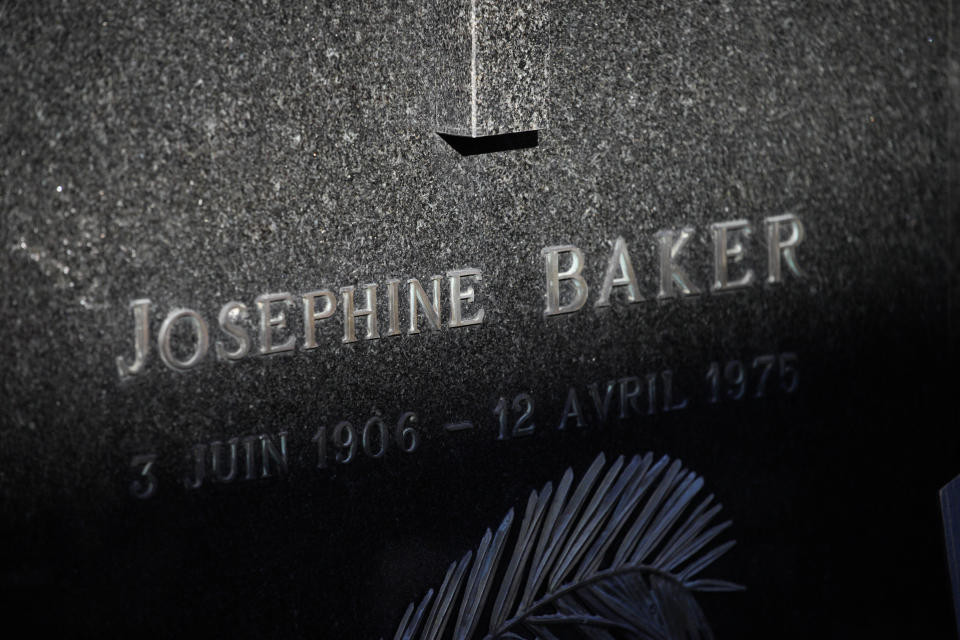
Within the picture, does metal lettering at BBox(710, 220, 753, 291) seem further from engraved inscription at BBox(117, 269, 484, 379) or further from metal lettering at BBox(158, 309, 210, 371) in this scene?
metal lettering at BBox(158, 309, 210, 371)

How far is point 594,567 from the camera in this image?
7.46ft

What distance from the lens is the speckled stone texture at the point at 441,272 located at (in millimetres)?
1863

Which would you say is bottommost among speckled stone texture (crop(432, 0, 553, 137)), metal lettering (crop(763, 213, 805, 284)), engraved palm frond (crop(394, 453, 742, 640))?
engraved palm frond (crop(394, 453, 742, 640))

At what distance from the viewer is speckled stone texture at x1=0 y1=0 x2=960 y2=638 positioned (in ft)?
6.11

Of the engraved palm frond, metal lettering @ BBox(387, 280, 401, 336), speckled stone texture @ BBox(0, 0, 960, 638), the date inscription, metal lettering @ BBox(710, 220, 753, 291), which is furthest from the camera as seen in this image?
metal lettering @ BBox(710, 220, 753, 291)

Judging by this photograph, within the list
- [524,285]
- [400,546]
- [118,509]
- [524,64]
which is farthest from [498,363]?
[118,509]

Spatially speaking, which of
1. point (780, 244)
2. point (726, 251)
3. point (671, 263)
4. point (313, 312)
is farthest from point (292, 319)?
point (780, 244)

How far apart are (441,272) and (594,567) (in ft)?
1.82

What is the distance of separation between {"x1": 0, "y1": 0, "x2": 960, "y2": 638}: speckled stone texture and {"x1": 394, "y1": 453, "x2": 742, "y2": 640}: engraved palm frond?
43 mm

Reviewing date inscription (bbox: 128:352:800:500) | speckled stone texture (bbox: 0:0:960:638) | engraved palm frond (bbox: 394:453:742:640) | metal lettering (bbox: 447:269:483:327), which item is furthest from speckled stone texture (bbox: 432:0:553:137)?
engraved palm frond (bbox: 394:453:742:640)

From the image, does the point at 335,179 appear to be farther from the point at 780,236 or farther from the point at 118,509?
the point at 780,236

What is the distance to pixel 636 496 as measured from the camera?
231cm

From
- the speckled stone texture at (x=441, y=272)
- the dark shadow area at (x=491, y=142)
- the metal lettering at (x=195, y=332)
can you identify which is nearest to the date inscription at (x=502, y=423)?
the speckled stone texture at (x=441, y=272)

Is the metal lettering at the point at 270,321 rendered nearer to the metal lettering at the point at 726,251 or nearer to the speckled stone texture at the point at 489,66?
the speckled stone texture at the point at 489,66
